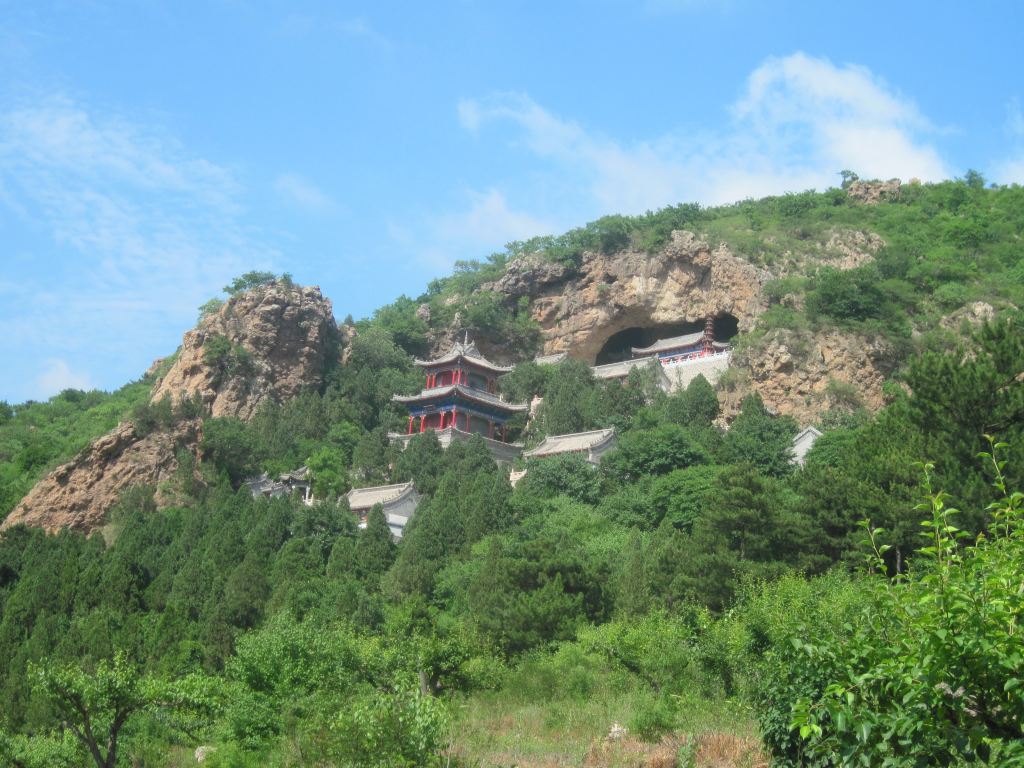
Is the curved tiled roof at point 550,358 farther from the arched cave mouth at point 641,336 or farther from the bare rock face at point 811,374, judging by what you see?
the bare rock face at point 811,374

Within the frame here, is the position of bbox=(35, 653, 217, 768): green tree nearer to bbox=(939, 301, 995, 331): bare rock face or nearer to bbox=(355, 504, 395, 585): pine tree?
bbox=(355, 504, 395, 585): pine tree

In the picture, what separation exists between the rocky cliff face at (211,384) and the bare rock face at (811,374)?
721 inches

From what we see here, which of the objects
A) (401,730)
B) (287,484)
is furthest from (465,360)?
(401,730)

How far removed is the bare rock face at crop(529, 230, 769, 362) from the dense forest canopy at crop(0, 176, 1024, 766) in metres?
1.74

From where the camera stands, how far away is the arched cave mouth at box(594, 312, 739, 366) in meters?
56.8

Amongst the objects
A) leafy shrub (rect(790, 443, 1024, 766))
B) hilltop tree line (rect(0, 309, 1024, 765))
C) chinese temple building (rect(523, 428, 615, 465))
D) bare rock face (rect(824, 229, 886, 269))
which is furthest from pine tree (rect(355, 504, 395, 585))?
bare rock face (rect(824, 229, 886, 269))

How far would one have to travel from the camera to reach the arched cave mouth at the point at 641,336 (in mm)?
56844

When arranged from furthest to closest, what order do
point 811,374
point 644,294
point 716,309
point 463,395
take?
point 644,294 < point 716,309 < point 463,395 < point 811,374

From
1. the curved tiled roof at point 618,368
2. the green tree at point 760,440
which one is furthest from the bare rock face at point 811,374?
the curved tiled roof at point 618,368

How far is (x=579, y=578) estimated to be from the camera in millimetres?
28141

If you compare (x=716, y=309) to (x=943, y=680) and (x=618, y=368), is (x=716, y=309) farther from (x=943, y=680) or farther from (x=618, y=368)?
(x=943, y=680)

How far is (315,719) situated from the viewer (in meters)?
17.7

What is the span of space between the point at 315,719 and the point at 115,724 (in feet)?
9.79

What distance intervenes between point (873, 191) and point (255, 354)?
33.2 m
